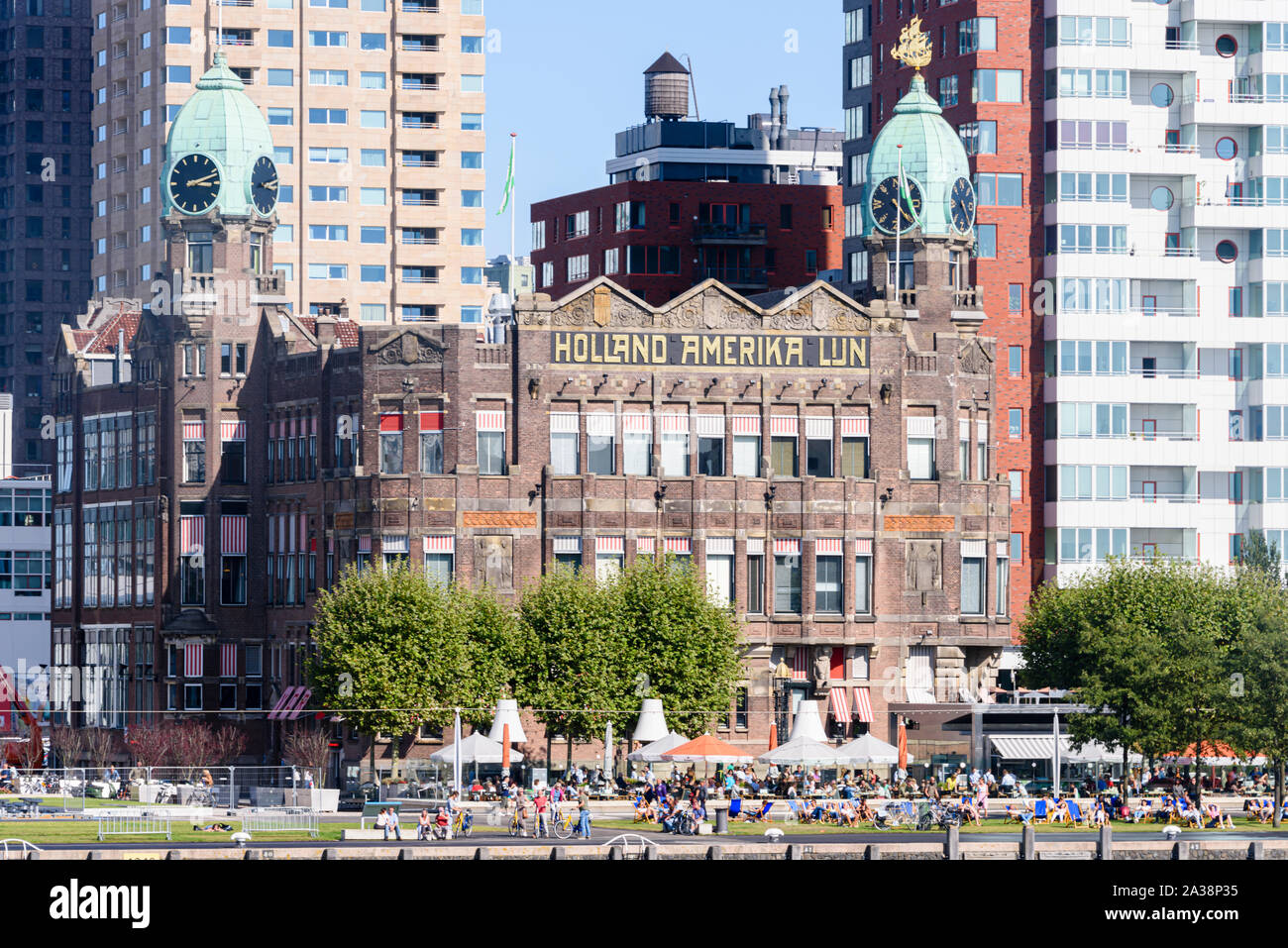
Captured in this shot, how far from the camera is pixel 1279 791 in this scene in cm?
12556

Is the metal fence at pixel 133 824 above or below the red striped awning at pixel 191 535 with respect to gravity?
below

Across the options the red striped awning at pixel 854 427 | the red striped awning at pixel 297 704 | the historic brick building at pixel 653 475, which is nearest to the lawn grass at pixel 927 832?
the historic brick building at pixel 653 475

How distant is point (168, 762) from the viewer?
149000 mm

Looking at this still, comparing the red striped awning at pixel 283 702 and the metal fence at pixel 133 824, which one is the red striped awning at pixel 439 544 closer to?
the red striped awning at pixel 283 702

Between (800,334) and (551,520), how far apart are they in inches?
616

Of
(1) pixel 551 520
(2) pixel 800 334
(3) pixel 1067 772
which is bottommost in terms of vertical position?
(3) pixel 1067 772

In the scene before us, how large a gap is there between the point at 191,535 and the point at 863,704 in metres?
37.8

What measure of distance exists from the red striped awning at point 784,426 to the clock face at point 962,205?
1525cm

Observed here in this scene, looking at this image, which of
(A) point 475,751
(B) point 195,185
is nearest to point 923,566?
(A) point 475,751

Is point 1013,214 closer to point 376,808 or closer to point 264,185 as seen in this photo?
point 264,185

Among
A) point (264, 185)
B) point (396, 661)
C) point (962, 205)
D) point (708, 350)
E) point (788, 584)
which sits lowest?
point (396, 661)

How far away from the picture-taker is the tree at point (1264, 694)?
12812 cm
